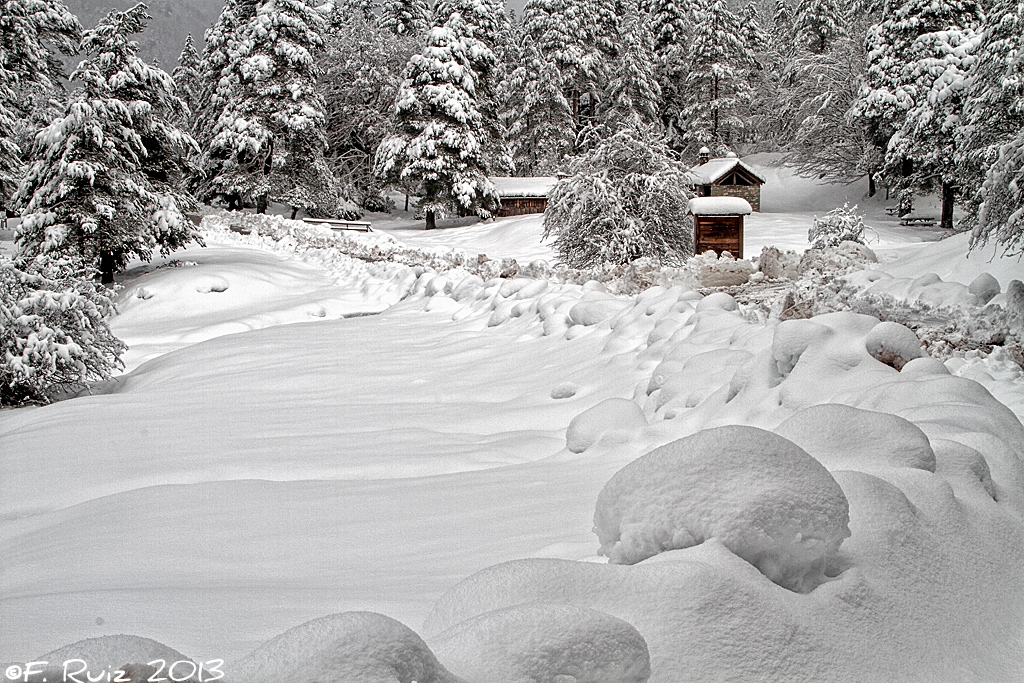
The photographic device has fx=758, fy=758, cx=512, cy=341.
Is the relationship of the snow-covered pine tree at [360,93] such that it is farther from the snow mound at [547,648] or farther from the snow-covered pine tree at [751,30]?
the snow mound at [547,648]

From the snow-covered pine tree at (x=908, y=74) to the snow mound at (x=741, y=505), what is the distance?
21.9 meters

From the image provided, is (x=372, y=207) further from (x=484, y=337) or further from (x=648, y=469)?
(x=648, y=469)

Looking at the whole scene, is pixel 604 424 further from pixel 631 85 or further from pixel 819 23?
pixel 819 23

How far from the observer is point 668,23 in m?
37.0

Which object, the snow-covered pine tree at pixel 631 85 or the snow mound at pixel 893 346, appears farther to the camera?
the snow-covered pine tree at pixel 631 85

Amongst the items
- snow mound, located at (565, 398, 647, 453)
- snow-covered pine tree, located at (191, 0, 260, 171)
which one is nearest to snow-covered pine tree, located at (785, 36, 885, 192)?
snow-covered pine tree, located at (191, 0, 260, 171)

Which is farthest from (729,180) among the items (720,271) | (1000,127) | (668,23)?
(720,271)

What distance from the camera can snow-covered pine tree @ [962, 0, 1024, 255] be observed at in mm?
5945

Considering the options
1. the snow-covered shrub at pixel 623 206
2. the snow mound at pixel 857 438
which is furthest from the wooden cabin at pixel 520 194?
the snow mound at pixel 857 438

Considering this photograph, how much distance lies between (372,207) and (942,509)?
119 ft

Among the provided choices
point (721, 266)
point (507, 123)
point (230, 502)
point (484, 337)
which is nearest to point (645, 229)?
point (721, 266)

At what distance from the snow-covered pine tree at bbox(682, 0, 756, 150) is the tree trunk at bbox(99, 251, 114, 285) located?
1069 inches

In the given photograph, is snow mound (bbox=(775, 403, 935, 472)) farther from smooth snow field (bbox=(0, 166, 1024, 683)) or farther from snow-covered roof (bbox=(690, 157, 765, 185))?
snow-covered roof (bbox=(690, 157, 765, 185))

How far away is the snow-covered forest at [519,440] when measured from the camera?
1520mm
